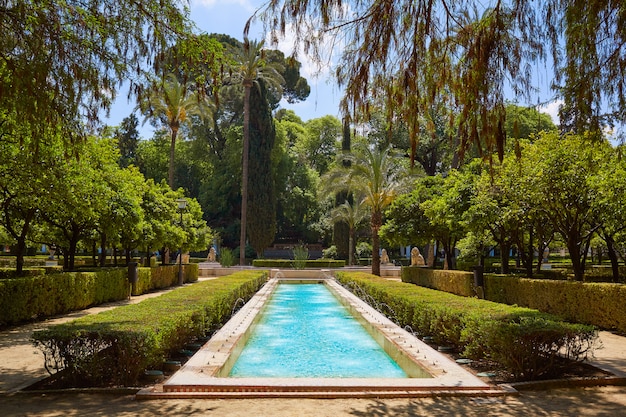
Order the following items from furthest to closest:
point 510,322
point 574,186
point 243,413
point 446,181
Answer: point 446,181 < point 574,186 < point 510,322 < point 243,413

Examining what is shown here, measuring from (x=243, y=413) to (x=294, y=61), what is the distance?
376 cm

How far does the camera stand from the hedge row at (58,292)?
1113 centimetres

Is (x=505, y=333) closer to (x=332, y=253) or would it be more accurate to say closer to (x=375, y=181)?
(x=375, y=181)

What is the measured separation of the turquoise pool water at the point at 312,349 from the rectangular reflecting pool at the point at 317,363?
0.01 metres

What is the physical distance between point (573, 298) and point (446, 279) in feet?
23.7

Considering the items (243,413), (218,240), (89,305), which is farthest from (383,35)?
(218,240)

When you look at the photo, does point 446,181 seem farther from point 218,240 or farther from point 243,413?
point 218,240

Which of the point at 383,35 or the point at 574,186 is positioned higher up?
the point at 383,35

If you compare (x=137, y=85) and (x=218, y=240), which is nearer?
(x=137, y=85)

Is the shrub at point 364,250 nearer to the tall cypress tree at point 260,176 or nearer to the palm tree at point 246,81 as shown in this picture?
the tall cypress tree at point 260,176

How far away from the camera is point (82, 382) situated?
6.28m

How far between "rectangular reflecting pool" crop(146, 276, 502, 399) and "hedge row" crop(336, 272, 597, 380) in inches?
19.7

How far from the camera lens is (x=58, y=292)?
13.0 meters

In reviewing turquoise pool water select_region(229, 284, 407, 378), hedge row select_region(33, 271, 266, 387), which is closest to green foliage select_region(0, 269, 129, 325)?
hedge row select_region(33, 271, 266, 387)
